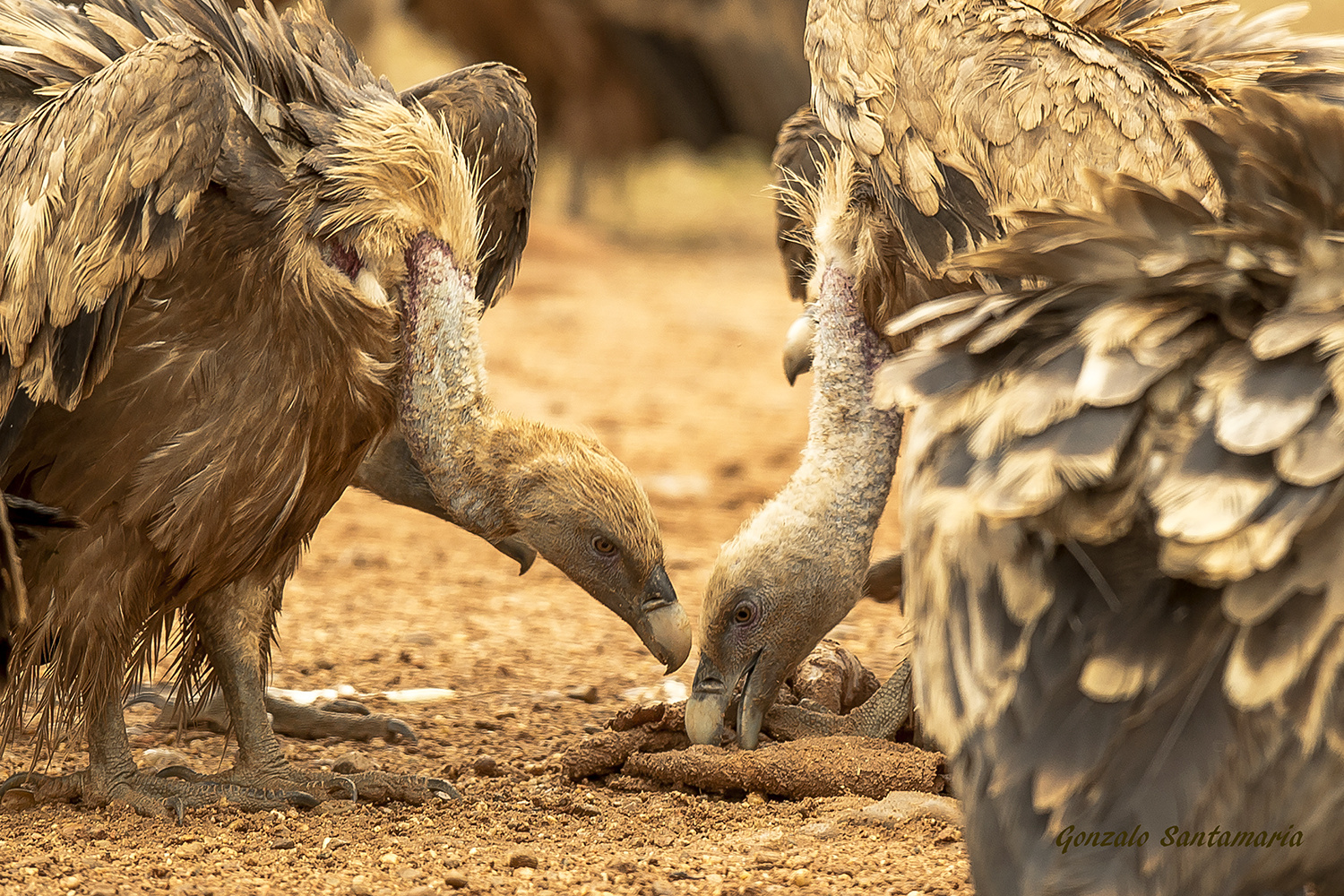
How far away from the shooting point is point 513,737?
→ 4.35 meters

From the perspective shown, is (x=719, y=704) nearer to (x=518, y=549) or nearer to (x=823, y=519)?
(x=823, y=519)

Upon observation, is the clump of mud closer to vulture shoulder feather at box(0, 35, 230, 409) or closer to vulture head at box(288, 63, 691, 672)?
vulture head at box(288, 63, 691, 672)

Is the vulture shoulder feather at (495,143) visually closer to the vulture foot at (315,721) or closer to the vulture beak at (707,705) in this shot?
the vulture beak at (707,705)

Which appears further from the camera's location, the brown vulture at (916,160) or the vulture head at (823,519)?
the vulture head at (823,519)

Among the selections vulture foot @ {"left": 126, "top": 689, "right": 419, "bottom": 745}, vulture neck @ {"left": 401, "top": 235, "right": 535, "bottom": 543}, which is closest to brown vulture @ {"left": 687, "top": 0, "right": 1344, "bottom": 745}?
vulture neck @ {"left": 401, "top": 235, "right": 535, "bottom": 543}

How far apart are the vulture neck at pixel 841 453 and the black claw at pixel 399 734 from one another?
3.93 ft

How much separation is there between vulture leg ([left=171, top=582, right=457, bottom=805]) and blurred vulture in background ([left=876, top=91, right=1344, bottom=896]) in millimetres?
1875

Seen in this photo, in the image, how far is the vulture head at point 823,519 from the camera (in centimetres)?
386

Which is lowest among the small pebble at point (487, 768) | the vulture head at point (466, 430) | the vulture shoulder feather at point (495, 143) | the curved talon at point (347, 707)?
the small pebble at point (487, 768)

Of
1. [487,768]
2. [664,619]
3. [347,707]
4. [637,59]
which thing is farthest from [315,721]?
[637,59]

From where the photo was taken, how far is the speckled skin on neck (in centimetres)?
386

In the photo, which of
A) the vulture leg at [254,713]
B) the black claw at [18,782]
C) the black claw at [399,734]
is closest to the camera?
the black claw at [18,782]

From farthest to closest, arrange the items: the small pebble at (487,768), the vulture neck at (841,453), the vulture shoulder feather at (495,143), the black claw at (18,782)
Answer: the vulture shoulder feather at (495,143) < the small pebble at (487,768) < the vulture neck at (841,453) < the black claw at (18,782)

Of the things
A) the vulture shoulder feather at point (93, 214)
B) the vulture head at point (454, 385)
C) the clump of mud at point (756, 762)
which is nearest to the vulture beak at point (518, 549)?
the vulture head at point (454, 385)
